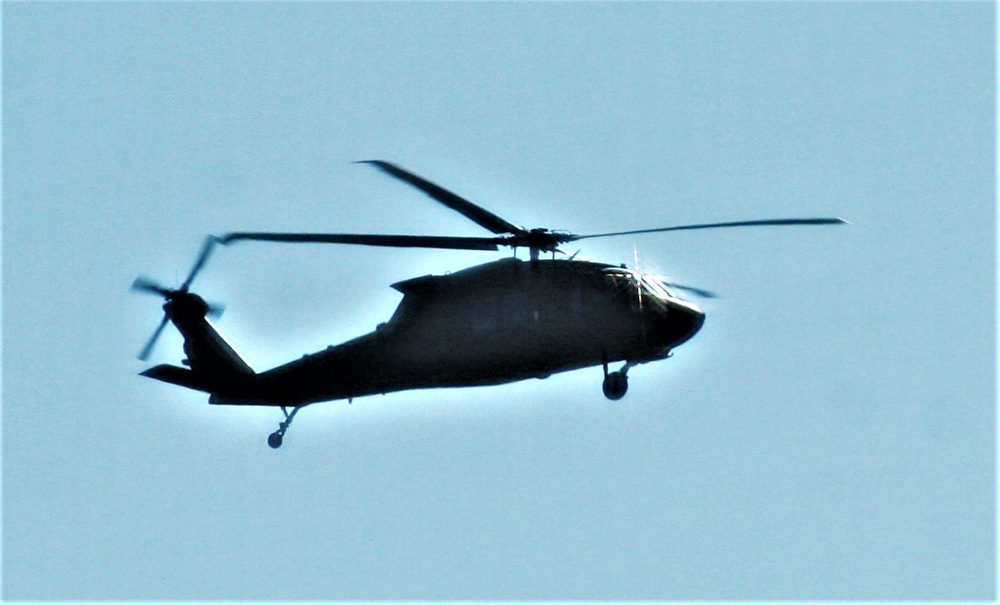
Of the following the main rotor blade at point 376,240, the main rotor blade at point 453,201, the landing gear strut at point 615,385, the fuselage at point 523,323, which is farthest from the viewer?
the fuselage at point 523,323

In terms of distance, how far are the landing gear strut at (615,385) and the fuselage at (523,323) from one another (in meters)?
0.42

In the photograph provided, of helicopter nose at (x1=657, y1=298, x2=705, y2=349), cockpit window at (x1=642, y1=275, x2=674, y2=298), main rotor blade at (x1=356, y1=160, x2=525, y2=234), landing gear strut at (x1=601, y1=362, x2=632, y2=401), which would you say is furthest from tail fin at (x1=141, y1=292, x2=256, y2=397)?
helicopter nose at (x1=657, y1=298, x2=705, y2=349)

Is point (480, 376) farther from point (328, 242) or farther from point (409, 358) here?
point (328, 242)

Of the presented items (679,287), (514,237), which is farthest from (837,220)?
(514,237)

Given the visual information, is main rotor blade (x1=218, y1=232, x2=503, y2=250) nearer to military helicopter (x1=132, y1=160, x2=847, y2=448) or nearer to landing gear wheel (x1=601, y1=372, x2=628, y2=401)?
military helicopter (x1=132, y1=160, x2=847, y2=448)

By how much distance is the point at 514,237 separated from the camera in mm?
27875

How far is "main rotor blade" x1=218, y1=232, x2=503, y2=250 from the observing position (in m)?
25.0

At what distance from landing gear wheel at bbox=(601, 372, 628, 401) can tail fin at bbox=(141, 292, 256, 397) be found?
7589 millimetres

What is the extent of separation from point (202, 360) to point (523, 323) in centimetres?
739

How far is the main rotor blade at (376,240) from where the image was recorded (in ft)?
82.1

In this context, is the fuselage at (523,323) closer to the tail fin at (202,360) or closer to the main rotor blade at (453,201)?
the main rotor blade at (453,201)

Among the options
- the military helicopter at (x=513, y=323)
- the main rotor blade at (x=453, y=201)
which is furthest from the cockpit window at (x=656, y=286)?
the main rotor blade at (x=453, y=201)

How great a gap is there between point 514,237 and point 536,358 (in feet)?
7.55

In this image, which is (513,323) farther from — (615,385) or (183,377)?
(183,377)
